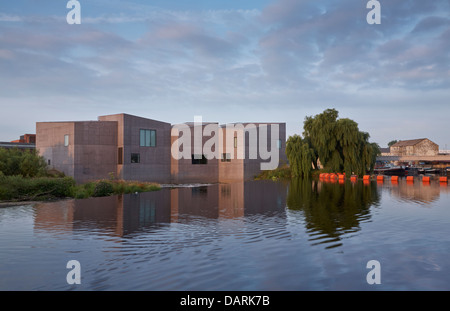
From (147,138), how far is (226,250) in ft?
112

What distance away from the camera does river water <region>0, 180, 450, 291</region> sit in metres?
6.03

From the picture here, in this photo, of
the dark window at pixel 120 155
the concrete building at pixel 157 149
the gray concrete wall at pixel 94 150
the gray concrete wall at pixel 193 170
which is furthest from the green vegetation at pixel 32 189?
the gray concrete wall at pixel 193 170

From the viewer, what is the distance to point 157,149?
41500 millimetres

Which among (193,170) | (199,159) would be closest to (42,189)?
(193,170)

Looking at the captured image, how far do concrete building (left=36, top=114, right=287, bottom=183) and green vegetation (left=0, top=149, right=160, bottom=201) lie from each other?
1013 centimetres

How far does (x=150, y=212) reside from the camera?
47.8 feet

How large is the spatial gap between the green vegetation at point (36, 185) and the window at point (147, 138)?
1379 centimetres

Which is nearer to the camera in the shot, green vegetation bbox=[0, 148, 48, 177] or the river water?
the river water

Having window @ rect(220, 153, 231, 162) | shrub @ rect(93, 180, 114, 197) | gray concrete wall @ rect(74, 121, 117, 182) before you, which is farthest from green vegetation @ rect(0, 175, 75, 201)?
window @ rect(220, 153, 231, 162)

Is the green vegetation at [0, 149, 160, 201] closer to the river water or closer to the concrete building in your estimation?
the river water

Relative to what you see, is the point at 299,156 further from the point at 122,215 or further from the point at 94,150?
the point at 122,215

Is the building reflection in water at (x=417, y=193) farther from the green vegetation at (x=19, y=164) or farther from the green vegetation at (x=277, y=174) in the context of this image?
the green vegetation at (x=19, y=164)

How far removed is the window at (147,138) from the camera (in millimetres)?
40156
